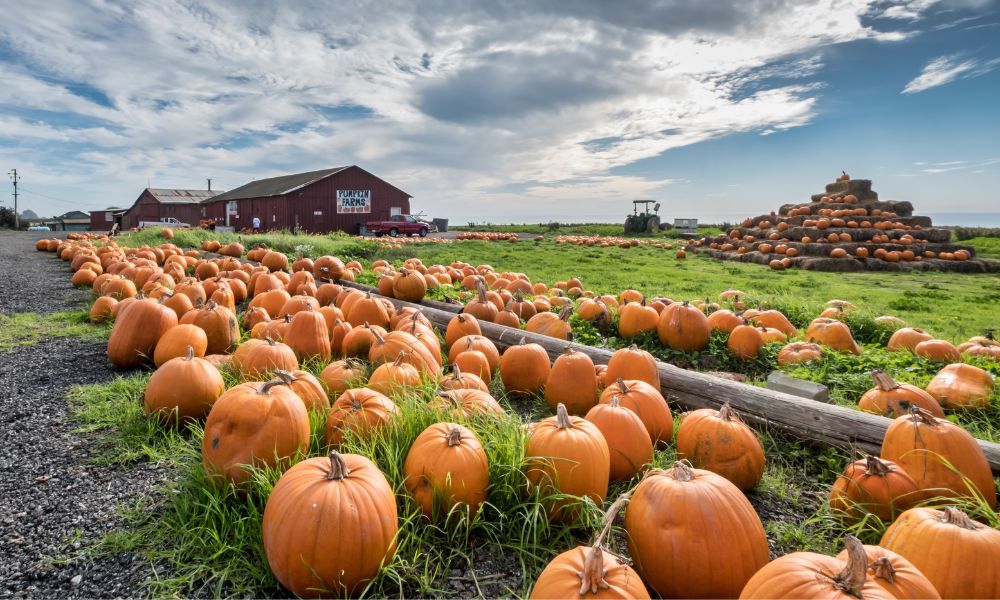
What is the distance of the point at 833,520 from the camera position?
7.86ft

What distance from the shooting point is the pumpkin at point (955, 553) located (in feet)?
5.34

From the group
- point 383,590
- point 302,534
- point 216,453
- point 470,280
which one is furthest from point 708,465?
point 470,280

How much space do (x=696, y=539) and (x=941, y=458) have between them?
1.42m

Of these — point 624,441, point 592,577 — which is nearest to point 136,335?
point 624,441

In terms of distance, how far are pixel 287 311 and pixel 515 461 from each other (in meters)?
3.68

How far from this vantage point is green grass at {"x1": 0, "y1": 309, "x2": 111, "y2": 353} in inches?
A: 194

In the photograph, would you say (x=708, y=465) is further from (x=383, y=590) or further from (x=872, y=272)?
(x=872, y=272)

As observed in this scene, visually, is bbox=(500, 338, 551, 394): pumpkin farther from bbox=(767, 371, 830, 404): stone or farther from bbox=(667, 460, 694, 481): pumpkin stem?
bbox=(667, 460, 694, 481): pumpkin stem

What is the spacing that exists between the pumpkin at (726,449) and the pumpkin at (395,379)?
5.22ft

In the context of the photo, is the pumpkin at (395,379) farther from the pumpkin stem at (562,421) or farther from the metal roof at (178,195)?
the metal roof at (178,195)

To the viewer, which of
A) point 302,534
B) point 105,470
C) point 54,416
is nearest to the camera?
point 302,534

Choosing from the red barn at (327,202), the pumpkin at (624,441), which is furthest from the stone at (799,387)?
the red barn at (327,202)

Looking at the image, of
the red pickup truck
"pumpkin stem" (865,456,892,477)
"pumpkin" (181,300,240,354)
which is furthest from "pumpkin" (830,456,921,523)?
the red pickup truck

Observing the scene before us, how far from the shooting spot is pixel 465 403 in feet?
9.07
